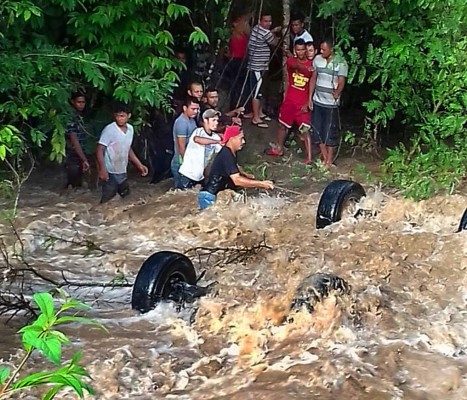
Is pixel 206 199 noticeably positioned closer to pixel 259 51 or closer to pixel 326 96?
pixel 326 96

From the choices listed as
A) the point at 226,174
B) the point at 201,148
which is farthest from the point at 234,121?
the point at 226,174

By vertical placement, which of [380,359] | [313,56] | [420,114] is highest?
[313,56]

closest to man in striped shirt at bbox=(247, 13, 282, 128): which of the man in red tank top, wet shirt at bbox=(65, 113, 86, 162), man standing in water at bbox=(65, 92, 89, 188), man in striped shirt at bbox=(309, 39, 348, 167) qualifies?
the man in red tank top

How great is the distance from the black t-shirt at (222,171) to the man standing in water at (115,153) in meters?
1.53

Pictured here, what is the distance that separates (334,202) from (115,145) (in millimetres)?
2812

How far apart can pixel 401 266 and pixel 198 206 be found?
266 centimetres

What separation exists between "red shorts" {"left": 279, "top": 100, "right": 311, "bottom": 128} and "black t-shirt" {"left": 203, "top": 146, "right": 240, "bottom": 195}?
293cm

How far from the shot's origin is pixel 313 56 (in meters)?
10.4

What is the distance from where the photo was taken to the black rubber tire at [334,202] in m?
7.50

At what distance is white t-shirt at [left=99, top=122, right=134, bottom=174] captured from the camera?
881 cm

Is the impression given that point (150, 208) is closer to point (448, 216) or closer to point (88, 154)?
point (88, 154)

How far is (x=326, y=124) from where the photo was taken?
34.1ft

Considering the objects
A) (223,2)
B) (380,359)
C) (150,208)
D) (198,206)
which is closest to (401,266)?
(380,359)

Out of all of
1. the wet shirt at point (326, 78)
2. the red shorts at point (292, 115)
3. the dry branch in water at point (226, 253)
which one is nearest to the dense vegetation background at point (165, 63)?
the wet shirt at point (326, 78)
